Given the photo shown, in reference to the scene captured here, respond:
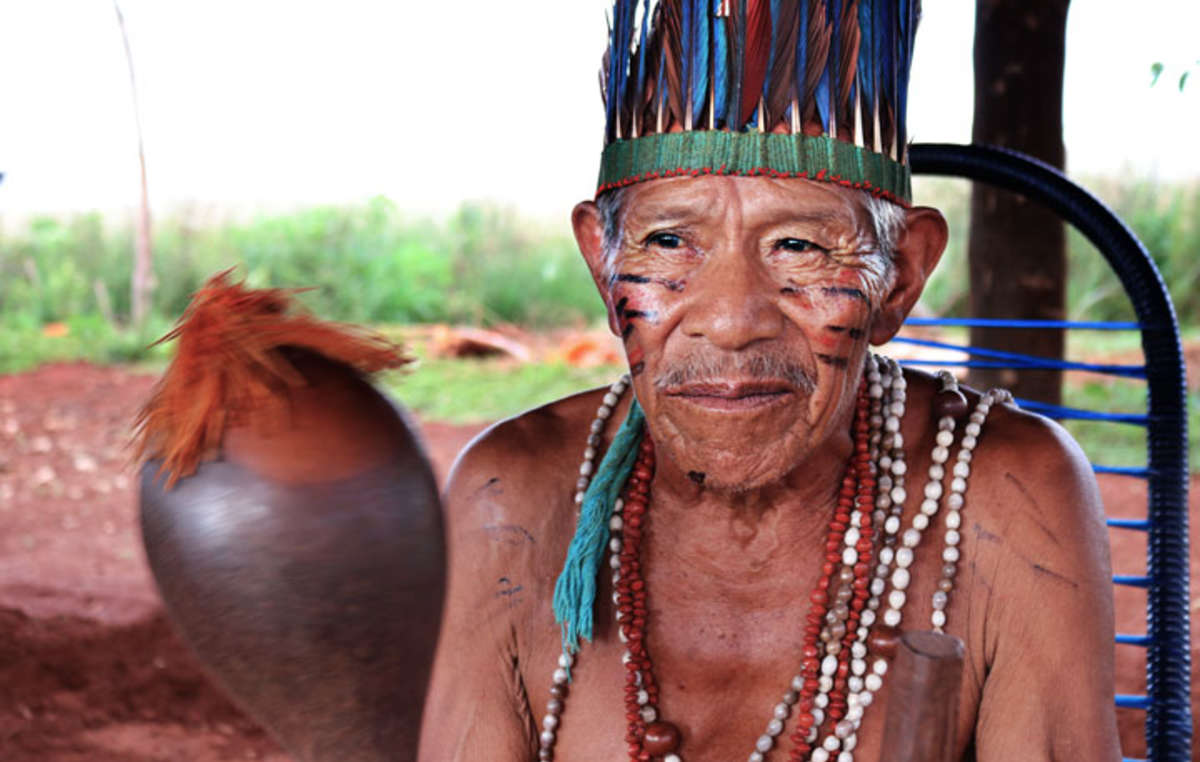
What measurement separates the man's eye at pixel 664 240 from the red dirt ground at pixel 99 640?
94 cm

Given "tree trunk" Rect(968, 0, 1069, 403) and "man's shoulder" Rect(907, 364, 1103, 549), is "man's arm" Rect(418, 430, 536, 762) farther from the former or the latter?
"tree trunk" Rect(968, 0, 1069, 403)

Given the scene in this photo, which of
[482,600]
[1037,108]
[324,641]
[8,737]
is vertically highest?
[1037,108]

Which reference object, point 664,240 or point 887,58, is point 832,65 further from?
point 664,240

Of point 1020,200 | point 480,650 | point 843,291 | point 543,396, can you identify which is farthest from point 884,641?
point 543,396

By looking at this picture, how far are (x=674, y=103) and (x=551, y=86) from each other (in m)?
10.6

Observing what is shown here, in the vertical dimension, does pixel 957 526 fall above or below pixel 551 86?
below

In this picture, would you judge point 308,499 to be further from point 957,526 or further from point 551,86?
point 551,86

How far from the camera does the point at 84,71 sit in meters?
11.3

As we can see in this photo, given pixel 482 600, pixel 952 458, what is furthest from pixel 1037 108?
pixel 482 600

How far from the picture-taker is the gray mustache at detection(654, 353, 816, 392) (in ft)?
5.73

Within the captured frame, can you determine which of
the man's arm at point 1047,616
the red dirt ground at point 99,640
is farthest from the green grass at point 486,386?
the man's arm at point 1047,616

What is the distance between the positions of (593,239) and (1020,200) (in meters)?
2.33

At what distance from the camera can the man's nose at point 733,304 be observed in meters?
1.74

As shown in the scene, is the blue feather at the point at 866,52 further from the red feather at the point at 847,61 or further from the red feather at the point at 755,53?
the red feather at the point at 755,53
